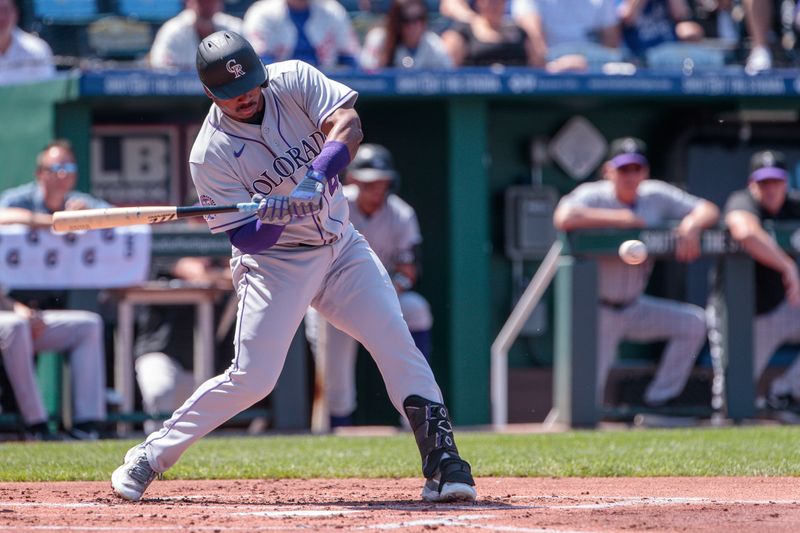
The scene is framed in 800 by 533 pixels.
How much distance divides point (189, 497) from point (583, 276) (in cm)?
446

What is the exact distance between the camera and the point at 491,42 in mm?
10703

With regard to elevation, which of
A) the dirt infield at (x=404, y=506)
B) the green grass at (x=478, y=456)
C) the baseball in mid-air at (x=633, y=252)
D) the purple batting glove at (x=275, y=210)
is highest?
the purple batting glove at (x=275, y=210)

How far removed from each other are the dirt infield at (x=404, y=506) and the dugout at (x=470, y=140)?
4.23 metres

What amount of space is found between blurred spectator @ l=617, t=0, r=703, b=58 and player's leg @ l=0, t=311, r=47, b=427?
5.55 meters

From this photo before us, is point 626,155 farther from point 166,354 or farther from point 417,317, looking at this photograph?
point 166,354

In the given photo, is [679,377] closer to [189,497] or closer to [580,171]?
[580,171]

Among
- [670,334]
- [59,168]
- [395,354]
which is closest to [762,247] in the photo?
[670,334]

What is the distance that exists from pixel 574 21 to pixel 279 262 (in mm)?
6725

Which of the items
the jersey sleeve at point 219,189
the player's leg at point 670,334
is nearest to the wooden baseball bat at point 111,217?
the jersey sleeve at point 219,189

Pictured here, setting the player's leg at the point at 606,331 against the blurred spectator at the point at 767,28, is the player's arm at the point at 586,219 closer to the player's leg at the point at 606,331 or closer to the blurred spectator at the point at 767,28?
the player's leg at the point at 606,331

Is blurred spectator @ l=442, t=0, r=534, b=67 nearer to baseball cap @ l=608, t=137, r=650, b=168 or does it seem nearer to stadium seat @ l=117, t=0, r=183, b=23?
baseball cap @ l=608, t=137, r=650, b=168

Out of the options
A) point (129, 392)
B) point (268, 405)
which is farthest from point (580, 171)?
point (129, 392)

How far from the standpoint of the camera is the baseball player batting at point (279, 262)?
5023mm

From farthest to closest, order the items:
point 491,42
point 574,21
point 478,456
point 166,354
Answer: point 574,21 → point 491,42 → point 166,354 → point 478,456
